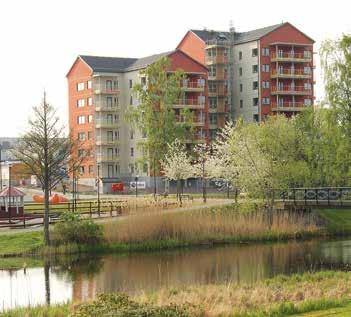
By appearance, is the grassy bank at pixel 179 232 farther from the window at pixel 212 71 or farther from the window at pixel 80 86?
the window at pixel 80 86

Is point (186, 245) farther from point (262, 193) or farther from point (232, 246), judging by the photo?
point (262, 193)

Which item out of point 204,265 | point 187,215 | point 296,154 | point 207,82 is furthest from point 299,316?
point 207,82

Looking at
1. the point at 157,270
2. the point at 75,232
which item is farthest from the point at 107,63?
the point at 157,270

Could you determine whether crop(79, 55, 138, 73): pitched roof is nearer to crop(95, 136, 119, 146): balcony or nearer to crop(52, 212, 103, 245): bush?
crop(95, 136, 119, 146): balcony

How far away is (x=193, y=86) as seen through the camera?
97625 mm

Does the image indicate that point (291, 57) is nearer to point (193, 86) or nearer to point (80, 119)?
point (193, 86)

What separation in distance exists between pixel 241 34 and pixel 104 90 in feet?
70.1

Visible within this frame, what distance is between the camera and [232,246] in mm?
43281

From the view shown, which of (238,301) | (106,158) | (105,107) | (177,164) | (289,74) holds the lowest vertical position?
(238,301)

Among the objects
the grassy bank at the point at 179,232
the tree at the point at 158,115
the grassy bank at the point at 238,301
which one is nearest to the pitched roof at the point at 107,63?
the tree at the point at 158,115

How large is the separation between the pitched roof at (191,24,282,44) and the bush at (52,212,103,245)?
6468 centimetres

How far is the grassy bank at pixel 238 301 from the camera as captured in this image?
15867mm

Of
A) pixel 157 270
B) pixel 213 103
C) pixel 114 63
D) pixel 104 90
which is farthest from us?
pixel 114 63

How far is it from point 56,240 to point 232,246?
10.2 m
